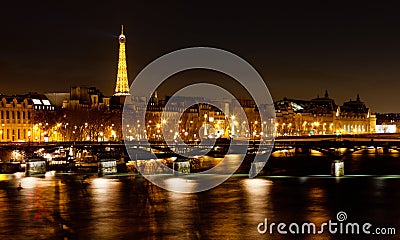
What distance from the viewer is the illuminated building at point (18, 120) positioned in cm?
11912

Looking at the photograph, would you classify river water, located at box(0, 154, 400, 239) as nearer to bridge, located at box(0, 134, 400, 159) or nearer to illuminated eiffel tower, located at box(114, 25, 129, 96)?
bridge, located at box(0, 134, 400, 159)

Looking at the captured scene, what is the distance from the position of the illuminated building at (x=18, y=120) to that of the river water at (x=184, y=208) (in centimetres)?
8154

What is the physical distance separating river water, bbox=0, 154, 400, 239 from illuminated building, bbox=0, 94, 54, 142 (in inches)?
3210

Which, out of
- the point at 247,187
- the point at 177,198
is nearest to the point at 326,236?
the point at 177,198

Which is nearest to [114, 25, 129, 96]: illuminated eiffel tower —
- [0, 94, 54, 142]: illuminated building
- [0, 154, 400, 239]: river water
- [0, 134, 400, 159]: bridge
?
[0, 94, 54, 142]: illuminated building

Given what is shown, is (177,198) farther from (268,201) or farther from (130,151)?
(130,151)

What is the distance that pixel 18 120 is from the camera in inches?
4833

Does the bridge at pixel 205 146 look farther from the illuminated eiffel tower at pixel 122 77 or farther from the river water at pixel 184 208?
the illuminated eiffel tower at pixel 122 77

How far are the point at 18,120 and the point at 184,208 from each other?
99365mm

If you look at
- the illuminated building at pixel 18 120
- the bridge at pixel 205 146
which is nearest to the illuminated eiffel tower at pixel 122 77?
the illuminated building at pixel 18 120

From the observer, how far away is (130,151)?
3324 inches

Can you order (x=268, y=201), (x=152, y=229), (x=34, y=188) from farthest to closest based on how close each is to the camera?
(x=34, y=188)
(x=268, y=201)
(x=152, y=229)

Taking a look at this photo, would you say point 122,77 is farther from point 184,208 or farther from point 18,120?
point 184,208

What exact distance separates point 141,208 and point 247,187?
970cm
